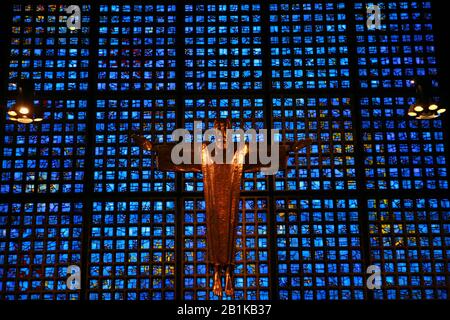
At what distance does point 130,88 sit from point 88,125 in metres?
0.86

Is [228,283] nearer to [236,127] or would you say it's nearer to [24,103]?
[236,127]

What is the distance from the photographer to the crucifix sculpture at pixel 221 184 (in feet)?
28.7

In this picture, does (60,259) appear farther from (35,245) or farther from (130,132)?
(130,132)

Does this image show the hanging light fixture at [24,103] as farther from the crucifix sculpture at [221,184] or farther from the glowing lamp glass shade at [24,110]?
the crucifix sculpture at [221,184]

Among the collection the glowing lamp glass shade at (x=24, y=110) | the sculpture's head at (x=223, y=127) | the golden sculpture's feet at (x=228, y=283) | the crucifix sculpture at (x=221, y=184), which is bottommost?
the golden sculpture's feet at (x=228, y=283)

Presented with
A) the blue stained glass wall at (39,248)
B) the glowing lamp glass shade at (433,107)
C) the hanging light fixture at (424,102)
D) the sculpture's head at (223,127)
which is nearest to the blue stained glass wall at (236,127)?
the blue stained glass wall at (39,248)

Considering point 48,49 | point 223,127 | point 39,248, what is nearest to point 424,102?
point 223,127

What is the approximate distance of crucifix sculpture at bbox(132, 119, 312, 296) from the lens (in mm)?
8750

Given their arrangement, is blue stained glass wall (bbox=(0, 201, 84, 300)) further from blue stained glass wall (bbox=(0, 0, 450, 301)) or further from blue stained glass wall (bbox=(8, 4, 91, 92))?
blue stained glass wall (bbox=(8, 4, 91, 92))

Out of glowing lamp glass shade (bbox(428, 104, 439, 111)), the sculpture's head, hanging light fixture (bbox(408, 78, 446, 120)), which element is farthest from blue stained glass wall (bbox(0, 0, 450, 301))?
glowing lamp glass shade (bbox(428, 104, 439, 111))

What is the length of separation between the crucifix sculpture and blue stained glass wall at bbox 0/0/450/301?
0.78m

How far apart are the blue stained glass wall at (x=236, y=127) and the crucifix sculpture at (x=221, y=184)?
78cm

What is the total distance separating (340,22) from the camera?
10.7 m

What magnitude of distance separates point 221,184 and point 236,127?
1490mm
